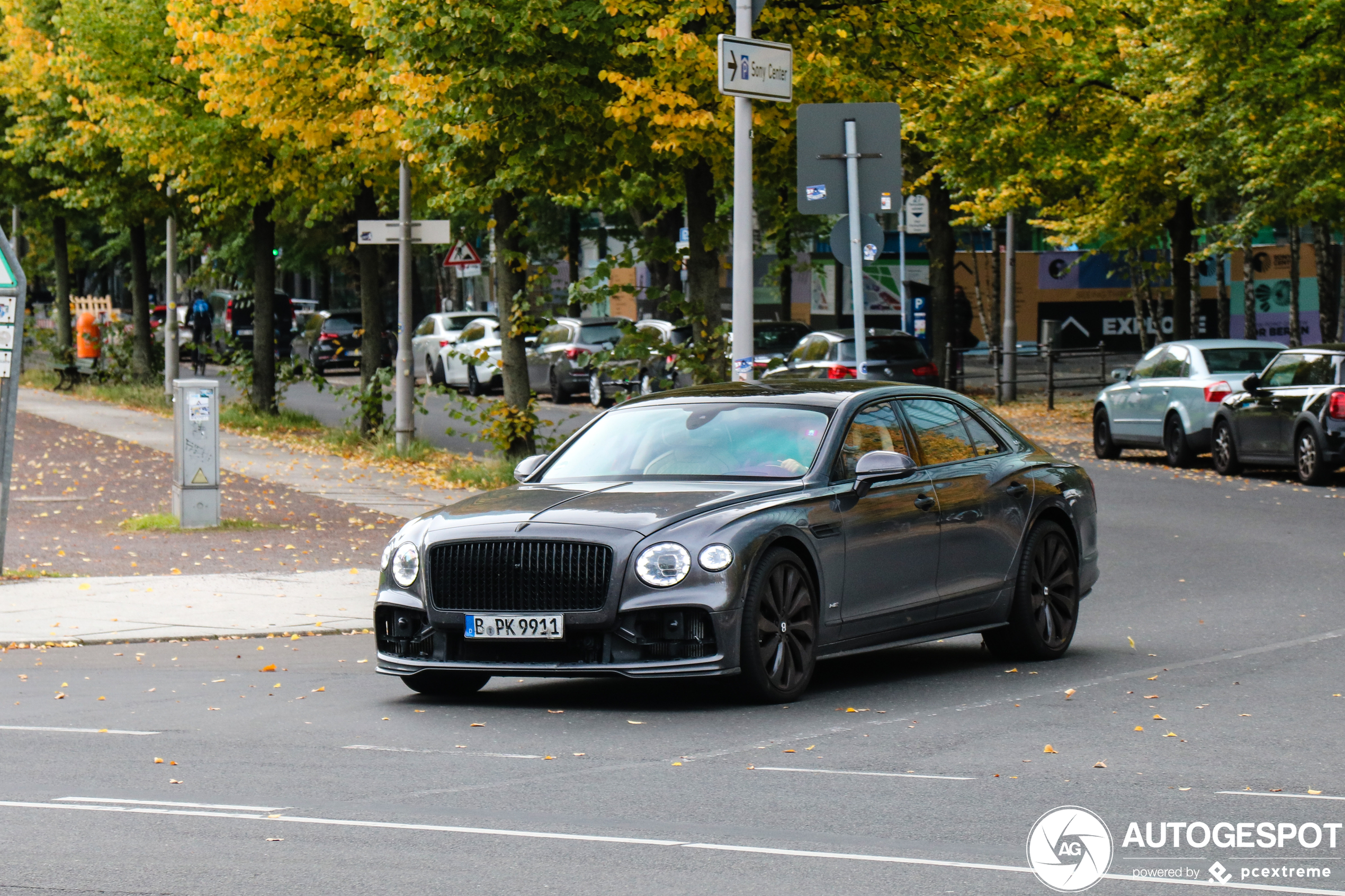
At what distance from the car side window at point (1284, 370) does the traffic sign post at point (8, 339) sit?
14.0 m

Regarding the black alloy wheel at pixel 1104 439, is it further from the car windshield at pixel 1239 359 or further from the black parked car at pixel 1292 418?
the black parked car at pixel 1292 418

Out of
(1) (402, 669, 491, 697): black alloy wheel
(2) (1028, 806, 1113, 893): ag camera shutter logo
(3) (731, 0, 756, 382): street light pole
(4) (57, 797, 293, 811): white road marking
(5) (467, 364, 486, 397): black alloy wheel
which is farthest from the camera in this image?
(5) (467, 364, 486, 397): black alloy wheel

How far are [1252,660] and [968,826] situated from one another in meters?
4.70

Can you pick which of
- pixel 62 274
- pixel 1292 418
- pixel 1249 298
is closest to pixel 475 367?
pixel 62 274

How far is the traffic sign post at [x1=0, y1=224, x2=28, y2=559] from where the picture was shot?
14086mm

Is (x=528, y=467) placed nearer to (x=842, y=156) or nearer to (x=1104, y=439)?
(x=842, y=156)

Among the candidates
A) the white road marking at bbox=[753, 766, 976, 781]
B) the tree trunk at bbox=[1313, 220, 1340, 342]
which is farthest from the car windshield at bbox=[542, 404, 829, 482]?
the tree trunk at bbox=[1313, 220, 1340, 342]

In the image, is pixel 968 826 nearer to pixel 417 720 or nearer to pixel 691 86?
pixel 417 720

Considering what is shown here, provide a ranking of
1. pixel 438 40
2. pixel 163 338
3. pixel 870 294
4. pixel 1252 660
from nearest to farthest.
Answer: pixel 1252 660, pixel 438 40, pixel 163 338, pixel 870 294

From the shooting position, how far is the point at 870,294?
175ft

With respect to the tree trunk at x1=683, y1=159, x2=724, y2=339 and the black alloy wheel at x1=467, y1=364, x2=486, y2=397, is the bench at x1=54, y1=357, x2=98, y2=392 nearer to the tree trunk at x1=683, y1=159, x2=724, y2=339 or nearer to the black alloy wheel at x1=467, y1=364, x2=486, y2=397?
the black alloy wheel at x1=467, y1=364, x2=486, y2=397

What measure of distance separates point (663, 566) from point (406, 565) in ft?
4.08

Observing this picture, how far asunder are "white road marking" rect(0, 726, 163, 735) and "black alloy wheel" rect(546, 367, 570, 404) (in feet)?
96.6

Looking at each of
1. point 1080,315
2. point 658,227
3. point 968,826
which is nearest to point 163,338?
point 658,227
